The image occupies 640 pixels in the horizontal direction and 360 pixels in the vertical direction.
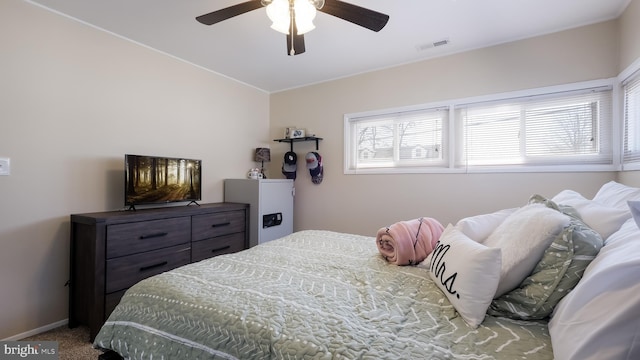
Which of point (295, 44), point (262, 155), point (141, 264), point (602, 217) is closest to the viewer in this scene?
point (602, 217)

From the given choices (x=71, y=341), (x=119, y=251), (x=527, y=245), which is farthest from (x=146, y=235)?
(x=527, y=245)

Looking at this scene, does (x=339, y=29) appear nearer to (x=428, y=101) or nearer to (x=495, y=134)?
(x=428, y=101)

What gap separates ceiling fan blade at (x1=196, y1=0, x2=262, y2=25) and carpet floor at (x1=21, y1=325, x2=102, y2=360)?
7.51ft

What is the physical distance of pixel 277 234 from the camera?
11.4 feet

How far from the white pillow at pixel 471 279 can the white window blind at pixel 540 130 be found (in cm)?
195

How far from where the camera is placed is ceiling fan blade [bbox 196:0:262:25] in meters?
1.59

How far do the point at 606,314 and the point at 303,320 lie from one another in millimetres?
788

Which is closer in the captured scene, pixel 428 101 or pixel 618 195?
pixel 618 195

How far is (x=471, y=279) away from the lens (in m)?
0.98

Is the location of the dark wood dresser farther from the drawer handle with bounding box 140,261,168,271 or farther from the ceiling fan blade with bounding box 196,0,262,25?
the ceiling fan blade with bounding box 196,0,262,25

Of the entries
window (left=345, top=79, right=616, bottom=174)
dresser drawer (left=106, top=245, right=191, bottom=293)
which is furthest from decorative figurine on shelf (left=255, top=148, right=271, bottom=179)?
dresser drawer (left=106, top=245, right=191, bottom=293)

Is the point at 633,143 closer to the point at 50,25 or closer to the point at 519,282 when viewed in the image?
the point at 519,282

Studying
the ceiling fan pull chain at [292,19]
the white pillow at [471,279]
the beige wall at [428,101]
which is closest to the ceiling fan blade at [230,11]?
the ceiling fan pull chain at [292,19]

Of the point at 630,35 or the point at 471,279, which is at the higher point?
the point at 630,35
